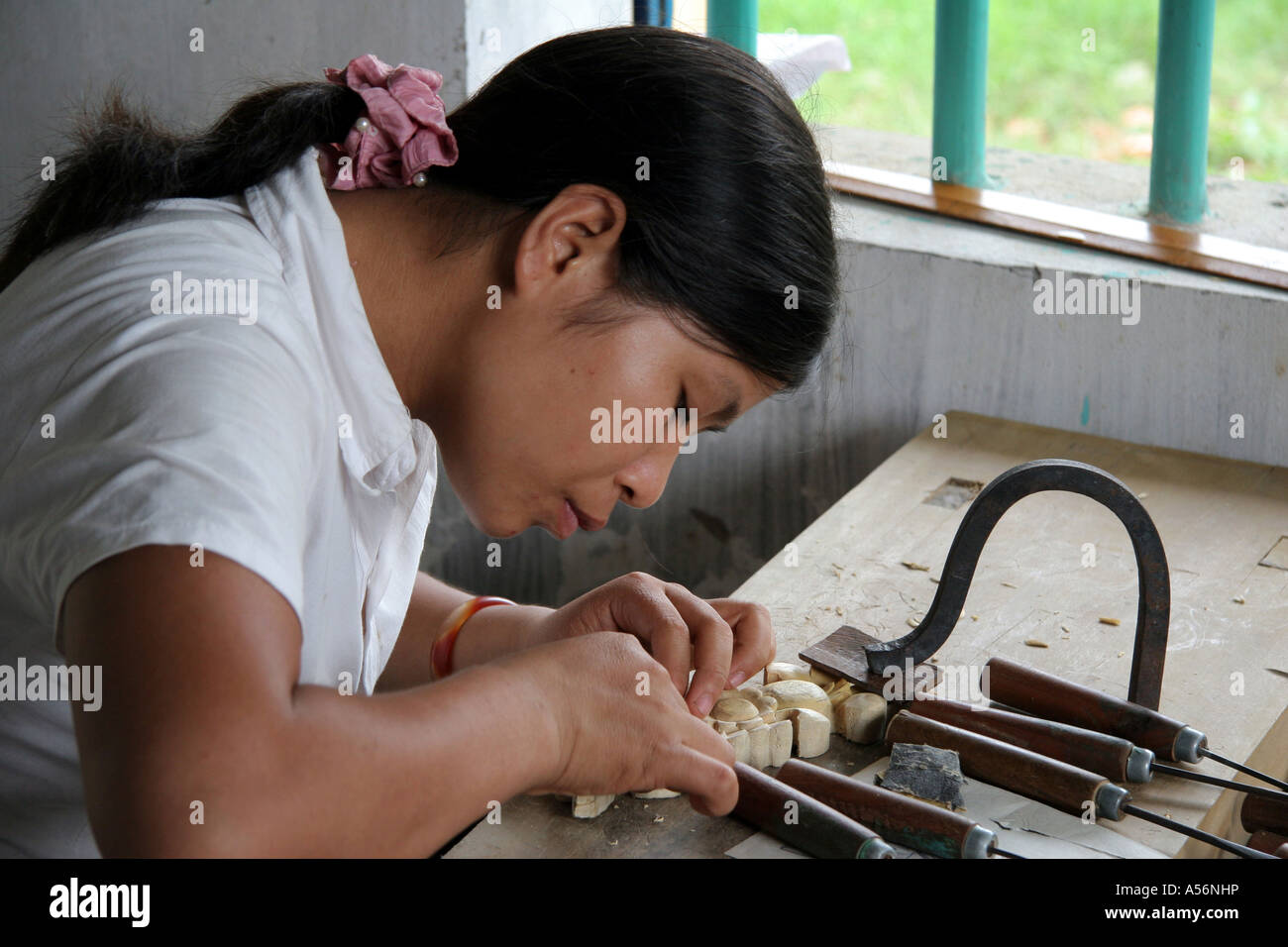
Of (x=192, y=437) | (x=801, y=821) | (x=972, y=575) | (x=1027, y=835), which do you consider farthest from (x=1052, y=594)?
(x=192, y=437)

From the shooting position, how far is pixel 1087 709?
3.81ft

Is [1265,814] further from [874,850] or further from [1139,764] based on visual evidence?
[874,850]

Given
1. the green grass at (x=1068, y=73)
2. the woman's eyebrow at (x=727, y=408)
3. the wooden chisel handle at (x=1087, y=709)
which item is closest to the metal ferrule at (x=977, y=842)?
the wooden chisel handle at (x=1087, y=709)

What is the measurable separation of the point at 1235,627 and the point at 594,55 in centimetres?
90

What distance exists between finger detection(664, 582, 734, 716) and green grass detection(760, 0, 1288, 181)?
3.46 metres

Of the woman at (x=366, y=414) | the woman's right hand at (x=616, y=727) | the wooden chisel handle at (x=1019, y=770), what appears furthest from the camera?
the wooden chisel handle at (x=1019, y=770)

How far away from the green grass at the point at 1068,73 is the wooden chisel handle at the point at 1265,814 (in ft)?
11.5

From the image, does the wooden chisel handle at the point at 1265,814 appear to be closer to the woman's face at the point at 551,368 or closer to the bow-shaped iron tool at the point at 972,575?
the bow-shaped iron tool at the point at 972,575

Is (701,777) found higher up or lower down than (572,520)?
lower down

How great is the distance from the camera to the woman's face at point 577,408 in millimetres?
1099

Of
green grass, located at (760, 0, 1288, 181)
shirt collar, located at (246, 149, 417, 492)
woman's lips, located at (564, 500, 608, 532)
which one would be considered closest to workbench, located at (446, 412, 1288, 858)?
woman's lips, located at (564, 500, 608, 532)

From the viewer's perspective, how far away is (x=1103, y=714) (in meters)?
1.15

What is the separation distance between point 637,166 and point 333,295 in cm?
28
